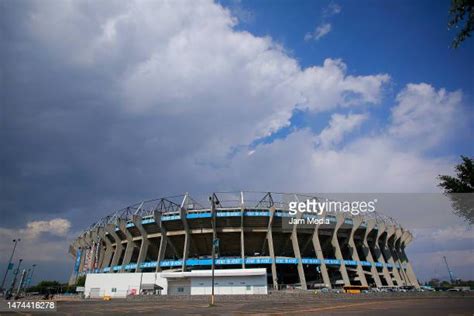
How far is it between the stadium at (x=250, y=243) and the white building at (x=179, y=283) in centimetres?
61

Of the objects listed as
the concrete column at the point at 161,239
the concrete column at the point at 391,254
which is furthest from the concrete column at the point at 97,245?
the concrete column at the point at 391,254

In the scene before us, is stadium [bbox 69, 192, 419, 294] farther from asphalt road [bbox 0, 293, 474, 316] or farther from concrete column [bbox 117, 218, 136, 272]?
asphalt road [bbox 0, 293, 474, 316]

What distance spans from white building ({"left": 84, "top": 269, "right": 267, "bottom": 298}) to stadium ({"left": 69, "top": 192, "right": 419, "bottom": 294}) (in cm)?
61

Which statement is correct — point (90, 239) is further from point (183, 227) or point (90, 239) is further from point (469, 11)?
point (469, 11)

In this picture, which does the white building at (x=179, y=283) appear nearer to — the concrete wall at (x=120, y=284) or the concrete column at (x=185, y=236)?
the concrete wall at (x=120, y=284)

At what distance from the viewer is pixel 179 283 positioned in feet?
168

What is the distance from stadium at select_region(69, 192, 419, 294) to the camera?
61.9m

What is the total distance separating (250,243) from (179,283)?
75.9 ft

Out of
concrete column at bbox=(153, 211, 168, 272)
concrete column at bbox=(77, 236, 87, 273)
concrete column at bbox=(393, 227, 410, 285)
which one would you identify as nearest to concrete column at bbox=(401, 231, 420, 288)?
concrete column at bbox=(393, 227, 410, 285)

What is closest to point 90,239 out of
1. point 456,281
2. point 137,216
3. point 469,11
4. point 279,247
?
point 137,216

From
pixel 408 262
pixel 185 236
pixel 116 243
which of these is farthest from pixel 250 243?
pixel 408 262

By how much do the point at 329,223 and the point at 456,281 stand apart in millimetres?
89771

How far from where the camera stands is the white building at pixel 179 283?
4703 cm

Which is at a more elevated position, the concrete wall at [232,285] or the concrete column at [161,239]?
the concrete column at [161,239]
